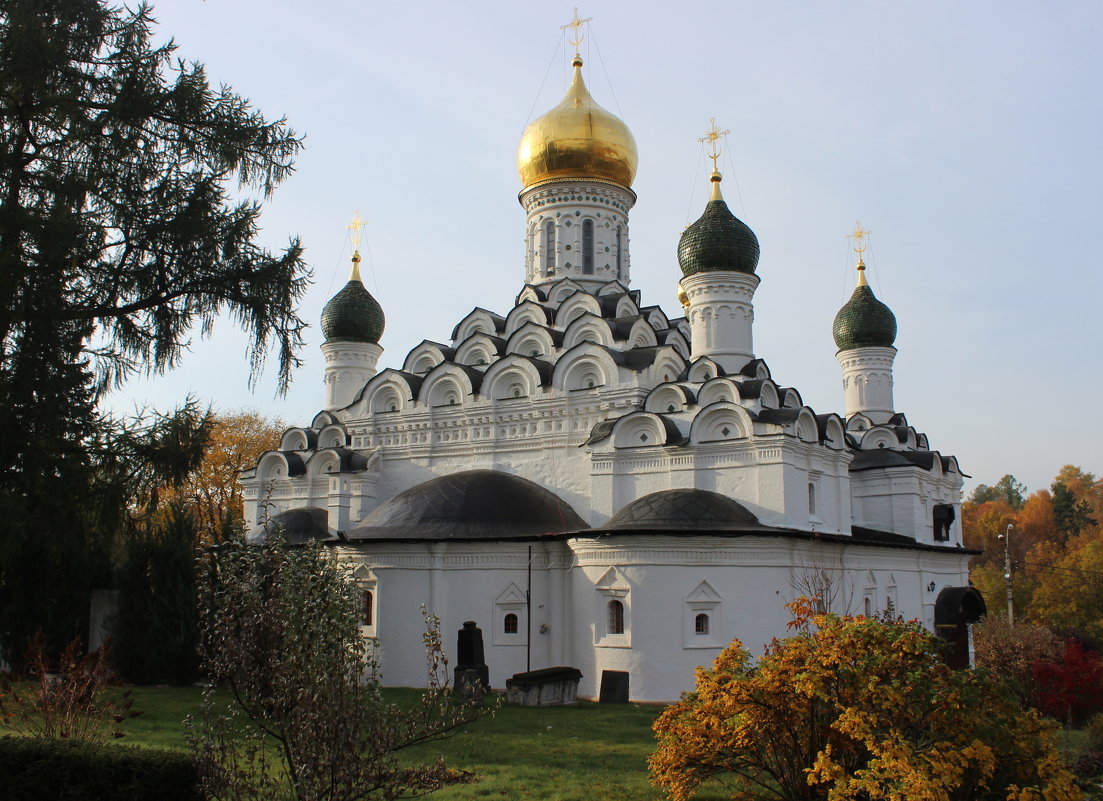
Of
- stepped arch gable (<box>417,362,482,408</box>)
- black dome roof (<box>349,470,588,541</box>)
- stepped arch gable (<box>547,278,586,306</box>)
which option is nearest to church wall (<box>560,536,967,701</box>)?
black dome roof (<box>349,470,588,541</box>)

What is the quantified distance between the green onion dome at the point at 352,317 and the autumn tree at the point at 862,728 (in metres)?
16.0

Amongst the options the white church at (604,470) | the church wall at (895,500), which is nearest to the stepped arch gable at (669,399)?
the white church at (604,470)

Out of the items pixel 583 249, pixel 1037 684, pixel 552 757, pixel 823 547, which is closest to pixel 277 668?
pixel 552 757

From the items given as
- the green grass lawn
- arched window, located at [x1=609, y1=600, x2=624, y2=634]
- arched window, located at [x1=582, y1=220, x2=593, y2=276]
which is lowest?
the green grass lawn

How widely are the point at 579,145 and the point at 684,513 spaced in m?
9.91

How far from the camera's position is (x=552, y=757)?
8992mm

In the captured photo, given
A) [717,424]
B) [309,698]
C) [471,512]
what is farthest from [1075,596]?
[309,698]

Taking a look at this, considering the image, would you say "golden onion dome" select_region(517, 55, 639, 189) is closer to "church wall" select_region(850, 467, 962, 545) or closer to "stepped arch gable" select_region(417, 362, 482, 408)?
"stepped arch gable" select_region(417, 362, 482, 408)

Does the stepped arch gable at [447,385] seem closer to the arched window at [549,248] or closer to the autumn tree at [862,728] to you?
the arched window at [549,248]

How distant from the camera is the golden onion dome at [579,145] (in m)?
20.6

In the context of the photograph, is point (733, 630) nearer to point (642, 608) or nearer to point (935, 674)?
point (642, 608)

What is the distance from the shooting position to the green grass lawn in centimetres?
754

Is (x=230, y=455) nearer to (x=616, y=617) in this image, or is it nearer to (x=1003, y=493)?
(x=616, y=617)

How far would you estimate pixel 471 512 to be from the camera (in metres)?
15.3
